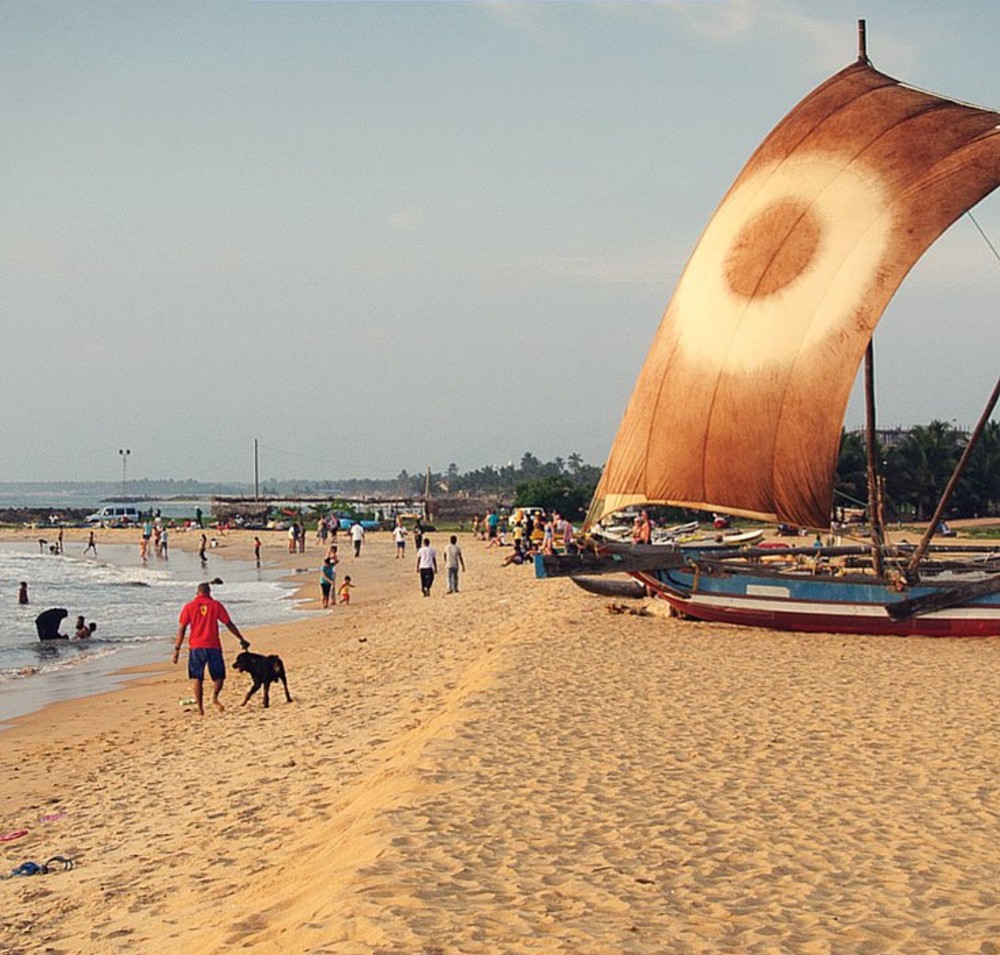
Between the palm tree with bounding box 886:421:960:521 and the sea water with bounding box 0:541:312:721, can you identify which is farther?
the palm tree with bounding box 886:421:960:521

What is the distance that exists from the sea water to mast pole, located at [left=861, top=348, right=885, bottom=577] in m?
11.2

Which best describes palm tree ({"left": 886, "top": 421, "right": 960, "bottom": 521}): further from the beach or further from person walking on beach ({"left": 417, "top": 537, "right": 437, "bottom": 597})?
the beach

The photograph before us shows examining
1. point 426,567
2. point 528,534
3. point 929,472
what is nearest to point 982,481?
point 929,472

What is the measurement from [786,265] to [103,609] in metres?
22.1

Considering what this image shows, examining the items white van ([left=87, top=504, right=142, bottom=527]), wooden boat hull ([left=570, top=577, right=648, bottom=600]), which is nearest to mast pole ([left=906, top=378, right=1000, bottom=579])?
wooden boat hull ([left=570, top=577, right=648, bottom=600])

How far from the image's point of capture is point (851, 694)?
12.4 metres

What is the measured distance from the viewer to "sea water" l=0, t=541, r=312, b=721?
19625mm

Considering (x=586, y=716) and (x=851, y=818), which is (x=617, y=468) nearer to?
(x=586, y=716)

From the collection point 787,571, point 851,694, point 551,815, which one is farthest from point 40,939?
point 787,571

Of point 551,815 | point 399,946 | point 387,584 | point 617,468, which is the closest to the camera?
point 399,946

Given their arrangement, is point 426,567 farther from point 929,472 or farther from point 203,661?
point 929,472

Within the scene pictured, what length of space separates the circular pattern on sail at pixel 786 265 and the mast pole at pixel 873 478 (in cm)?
110

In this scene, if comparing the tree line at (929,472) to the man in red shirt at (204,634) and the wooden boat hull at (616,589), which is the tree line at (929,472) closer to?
the wooden boat hull at (616,589)

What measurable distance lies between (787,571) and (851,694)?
20.8 ft
